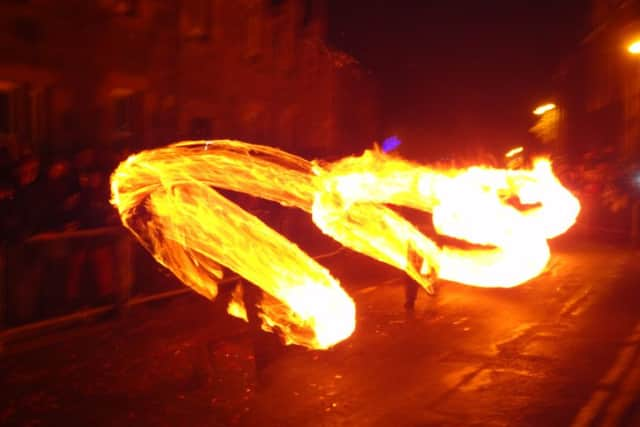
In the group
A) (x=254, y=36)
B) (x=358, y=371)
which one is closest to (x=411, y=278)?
(x=358, y=371)

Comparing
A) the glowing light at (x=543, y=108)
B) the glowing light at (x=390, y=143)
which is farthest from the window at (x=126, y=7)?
the glowing light at (x=543, y=108)

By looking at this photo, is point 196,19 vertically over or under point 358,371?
over

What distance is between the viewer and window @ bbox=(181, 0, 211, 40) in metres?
18.8

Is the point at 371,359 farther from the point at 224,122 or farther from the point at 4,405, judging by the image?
the point at 224,122

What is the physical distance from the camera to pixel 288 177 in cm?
1220

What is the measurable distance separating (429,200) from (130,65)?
24.3ft

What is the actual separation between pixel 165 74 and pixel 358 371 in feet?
38.3

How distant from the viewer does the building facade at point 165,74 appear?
14.5 metres

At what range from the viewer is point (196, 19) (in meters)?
19.3

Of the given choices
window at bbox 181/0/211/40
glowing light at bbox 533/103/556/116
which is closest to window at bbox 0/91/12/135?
window at bbox 181/0/211/40

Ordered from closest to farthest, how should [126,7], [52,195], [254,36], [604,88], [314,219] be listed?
[52,195] < [314,219] < [126,7] < [254,36] < [604,88]

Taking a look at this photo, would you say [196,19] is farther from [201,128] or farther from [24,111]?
[24,111]

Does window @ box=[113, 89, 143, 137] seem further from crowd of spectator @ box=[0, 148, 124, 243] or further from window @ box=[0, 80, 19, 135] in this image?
crowd of spectator @ box=[0, 148, 124, 243]

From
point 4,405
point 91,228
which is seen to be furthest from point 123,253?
point 4,405
